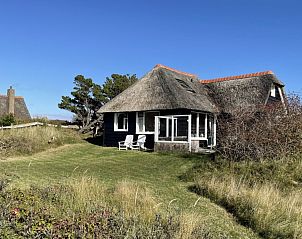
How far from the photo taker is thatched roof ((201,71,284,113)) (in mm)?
24750

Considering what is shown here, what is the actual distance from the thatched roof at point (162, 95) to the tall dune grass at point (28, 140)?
3.74 metres

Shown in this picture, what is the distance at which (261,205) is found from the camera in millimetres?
7672

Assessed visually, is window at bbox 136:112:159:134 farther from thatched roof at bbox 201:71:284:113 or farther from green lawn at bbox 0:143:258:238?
thatched roof at bbox 201:71:284:113

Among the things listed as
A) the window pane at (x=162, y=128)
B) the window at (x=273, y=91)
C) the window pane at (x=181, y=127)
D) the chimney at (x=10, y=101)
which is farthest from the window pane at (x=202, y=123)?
the chimney at (x=10, y=101)

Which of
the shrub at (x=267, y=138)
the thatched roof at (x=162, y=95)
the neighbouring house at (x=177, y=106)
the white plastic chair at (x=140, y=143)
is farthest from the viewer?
the white plastic chair at (x=140, y=143)

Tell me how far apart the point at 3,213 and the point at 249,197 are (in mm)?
5550

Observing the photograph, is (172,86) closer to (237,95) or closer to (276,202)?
(237,95)

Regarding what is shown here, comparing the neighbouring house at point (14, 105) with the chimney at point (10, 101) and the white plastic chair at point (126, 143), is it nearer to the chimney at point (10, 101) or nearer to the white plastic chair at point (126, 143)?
the chimney at point (10, 101)

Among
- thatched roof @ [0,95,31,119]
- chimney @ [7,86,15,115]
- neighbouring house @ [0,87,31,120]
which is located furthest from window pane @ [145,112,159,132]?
thatched roof @ [0,95,31,119]

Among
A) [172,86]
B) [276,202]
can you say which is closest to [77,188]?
[276,202]

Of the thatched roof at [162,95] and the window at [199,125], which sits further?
the window at [199,125]

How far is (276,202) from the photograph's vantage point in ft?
26.0

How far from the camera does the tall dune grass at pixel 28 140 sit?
18.9m

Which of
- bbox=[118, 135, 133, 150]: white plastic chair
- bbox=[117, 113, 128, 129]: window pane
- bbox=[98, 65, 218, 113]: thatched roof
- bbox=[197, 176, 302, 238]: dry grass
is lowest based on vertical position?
bbox=[197, 176, 302, 238]: dry grass
